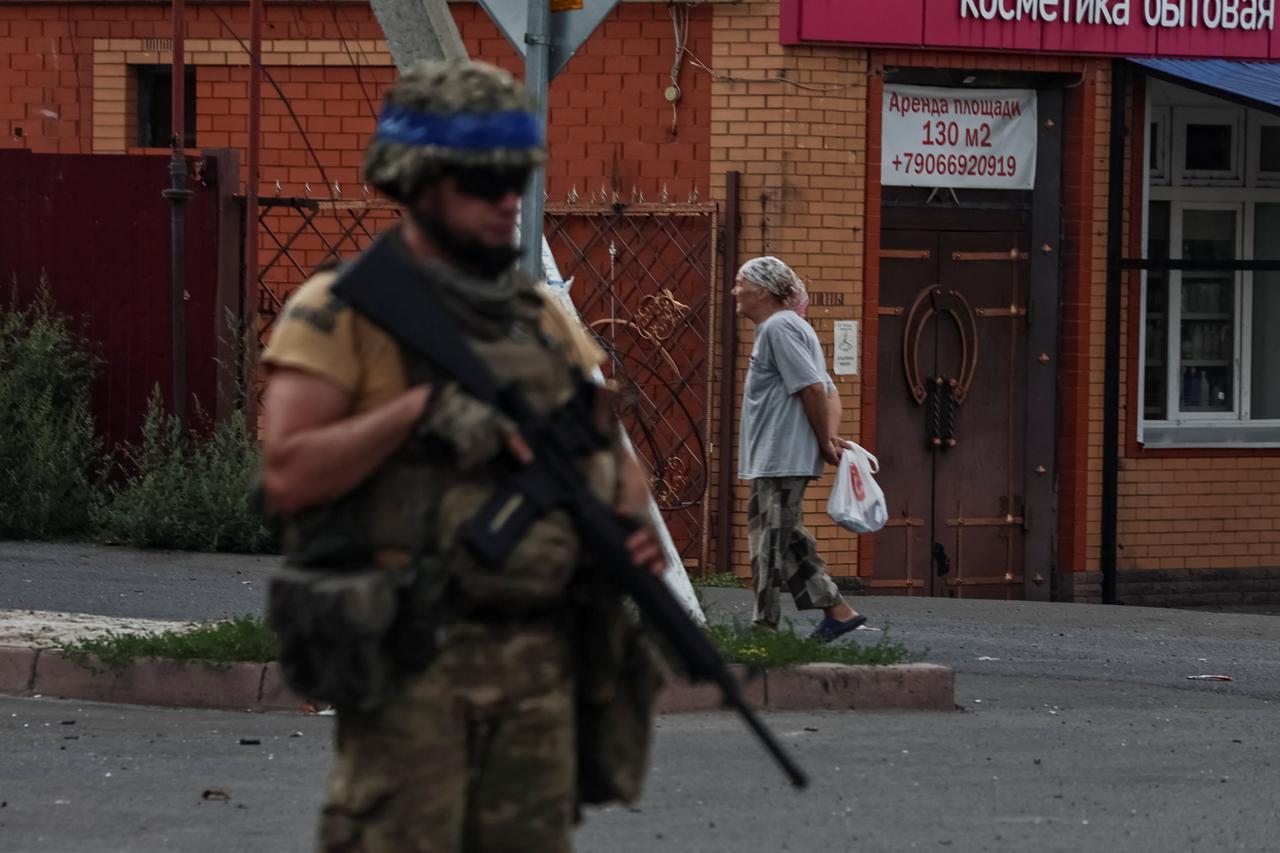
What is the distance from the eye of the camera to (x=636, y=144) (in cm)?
1277

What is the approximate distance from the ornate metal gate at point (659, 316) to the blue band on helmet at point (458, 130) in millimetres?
8956

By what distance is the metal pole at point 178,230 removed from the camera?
12.9 m

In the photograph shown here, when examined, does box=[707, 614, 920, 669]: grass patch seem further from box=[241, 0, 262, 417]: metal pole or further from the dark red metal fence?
the dark red metal fence

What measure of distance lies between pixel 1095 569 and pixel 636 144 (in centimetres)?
372

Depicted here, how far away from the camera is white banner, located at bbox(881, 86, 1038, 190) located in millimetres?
12867

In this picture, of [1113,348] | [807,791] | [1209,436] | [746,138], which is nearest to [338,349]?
[807,791]

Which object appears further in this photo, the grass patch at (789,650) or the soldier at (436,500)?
the grass patch at (789,650)

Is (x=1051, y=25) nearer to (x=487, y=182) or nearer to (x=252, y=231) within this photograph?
(x=252, y=231)

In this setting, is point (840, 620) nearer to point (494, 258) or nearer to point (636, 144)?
point (636, 144)

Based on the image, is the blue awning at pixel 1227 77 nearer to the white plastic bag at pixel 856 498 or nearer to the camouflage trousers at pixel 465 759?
the white plastic bag at pixel 856 498

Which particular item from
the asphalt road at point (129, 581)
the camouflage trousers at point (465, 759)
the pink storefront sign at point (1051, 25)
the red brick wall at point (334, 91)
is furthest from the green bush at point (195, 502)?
the camouflage trousers at point (465, 759)

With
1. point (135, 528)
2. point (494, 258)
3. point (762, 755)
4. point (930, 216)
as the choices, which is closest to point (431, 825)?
point (494, 258)

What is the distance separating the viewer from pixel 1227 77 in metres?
13.0

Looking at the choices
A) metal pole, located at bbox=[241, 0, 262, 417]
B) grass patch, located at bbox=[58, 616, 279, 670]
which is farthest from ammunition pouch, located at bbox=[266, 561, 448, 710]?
metal pole, located at bbox=[241, 0, 262, 417]
